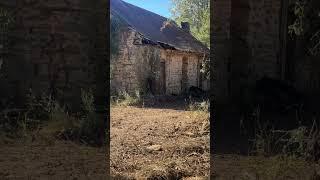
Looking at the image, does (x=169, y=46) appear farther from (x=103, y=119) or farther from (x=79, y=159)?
(x=79, y=159)

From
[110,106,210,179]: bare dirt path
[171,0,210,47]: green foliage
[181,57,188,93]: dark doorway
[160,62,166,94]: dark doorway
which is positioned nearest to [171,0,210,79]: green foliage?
[171,0,210,47]: green foliage

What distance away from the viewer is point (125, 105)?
17625mm

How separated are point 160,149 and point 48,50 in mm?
2498

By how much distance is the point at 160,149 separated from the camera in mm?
7707

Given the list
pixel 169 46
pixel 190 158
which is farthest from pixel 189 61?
pixel 190 158

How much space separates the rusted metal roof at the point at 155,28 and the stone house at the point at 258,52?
56.1 ft

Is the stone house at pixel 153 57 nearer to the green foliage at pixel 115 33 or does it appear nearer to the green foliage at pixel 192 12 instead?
the green foliage at pixel 115 33

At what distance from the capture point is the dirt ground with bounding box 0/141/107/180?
5.32 metres

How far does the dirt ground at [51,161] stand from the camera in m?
5.32

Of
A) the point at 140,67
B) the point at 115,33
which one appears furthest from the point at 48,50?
the point at 140,67

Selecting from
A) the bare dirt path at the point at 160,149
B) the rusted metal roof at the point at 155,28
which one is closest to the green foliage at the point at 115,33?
the rusted metal roof at the point at 155,28

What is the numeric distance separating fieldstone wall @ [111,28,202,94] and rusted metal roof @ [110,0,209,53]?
1.18 metres

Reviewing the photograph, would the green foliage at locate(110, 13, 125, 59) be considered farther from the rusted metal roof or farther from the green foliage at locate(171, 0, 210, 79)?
the green foliage at locate(171, 0, 210, 79)

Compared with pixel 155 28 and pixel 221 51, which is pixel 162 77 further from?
pixel 221 51
